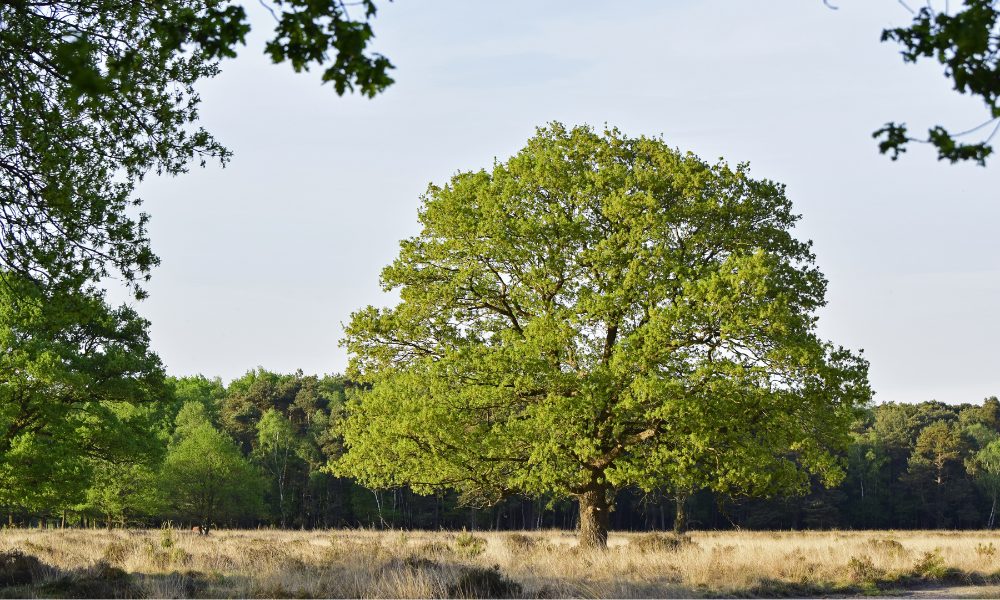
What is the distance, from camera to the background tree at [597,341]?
1989 cm

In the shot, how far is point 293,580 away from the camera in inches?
610

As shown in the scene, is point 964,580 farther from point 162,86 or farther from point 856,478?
point 856,478

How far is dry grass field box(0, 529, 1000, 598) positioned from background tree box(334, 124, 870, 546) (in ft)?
6.28

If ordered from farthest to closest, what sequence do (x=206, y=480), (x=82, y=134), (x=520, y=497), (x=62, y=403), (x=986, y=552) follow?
(x=520, y=497)
(x=206, y=480)
(x=62, y=403)
(x=986, y=552)
(x=82, y=134)

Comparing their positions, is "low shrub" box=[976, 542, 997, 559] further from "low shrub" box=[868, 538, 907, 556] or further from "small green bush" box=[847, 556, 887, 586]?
"small green bush" box=[847, 556, 887, 586]

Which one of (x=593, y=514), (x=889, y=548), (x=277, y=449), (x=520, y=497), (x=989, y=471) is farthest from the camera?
(x=989, y=471)

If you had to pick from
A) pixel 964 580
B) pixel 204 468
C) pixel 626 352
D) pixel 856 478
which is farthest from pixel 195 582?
pixel 856 478

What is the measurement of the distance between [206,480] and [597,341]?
4193 centimetres

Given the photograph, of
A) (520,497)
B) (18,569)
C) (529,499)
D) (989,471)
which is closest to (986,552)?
(18,569)

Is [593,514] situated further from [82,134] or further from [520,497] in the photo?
[520,497]

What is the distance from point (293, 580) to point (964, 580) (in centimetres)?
1401

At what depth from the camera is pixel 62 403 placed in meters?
30.0

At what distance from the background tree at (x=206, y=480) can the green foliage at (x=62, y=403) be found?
24.9 meters

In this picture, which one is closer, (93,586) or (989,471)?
(93,586)
